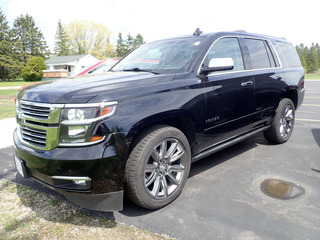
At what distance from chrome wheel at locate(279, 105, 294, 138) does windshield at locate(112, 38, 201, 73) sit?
94.9 inches

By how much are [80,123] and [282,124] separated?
3913 mm

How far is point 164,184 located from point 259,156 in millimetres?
2207

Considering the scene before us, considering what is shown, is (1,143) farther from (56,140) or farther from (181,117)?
(181,117)

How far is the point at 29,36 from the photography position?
51.2 meters

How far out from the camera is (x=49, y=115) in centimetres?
214

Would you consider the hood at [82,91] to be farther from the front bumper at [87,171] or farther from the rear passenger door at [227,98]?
the rear passenger door at [227,98]

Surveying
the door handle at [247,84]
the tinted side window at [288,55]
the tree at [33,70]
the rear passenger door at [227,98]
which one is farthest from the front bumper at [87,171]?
the tree at [33,70]

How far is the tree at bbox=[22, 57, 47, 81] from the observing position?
35.2m

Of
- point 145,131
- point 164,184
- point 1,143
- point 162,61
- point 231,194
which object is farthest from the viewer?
point 1,143

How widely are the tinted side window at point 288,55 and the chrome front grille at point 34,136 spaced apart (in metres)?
4.16

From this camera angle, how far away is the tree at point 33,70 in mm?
35188

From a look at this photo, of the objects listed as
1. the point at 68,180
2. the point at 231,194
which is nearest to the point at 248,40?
the point at 231,194

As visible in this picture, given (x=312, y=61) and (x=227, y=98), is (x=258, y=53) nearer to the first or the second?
(x=227, y=98)

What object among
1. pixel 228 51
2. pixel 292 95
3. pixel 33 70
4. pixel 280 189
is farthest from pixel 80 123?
pixel 33 70
